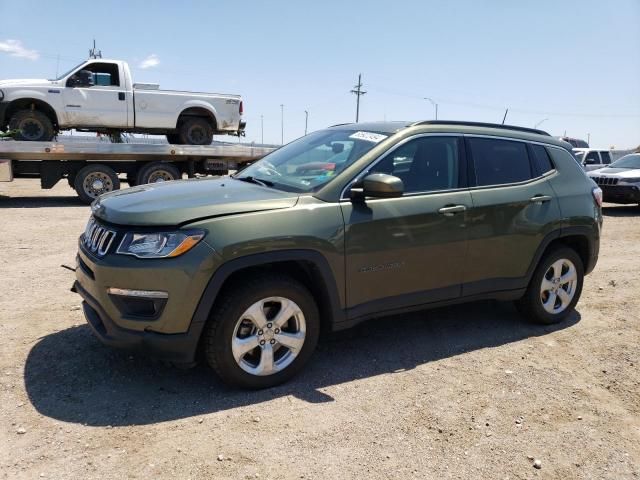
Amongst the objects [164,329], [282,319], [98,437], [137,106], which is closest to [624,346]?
[282,319]

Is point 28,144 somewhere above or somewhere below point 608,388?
above

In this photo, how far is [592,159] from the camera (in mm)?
19344

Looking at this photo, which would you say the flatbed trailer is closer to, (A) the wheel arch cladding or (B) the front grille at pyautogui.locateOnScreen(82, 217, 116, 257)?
(B) the front grille at pyautogui.locateOnScreen(82, 217, 116, 257)

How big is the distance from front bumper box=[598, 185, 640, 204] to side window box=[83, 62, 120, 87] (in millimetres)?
12653

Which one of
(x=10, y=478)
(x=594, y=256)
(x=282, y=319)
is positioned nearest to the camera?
(x=10, y=478)

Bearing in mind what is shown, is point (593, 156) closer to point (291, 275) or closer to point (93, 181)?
point (93, 181)

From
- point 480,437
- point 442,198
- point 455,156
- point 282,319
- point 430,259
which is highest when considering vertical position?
point 455,156

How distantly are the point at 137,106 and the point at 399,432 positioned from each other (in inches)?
491

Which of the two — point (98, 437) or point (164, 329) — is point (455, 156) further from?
point (98, 437)

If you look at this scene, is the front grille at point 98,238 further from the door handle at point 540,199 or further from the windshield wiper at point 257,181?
the door handle at point 540,199

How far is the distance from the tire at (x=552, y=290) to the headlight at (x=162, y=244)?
3078mm

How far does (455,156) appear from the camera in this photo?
14.2 feet

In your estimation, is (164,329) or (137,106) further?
(137,106)

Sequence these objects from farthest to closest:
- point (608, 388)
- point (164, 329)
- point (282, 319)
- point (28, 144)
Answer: point (28, 144) → point (608, 388) → point (282, 319) → point (164, 329)
